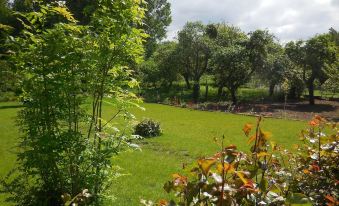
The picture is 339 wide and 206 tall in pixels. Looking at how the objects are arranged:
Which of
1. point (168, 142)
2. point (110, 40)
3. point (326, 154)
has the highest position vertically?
point (110, 40)

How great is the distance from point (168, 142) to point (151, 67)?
90.2ft

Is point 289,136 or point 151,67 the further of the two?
point 151,67

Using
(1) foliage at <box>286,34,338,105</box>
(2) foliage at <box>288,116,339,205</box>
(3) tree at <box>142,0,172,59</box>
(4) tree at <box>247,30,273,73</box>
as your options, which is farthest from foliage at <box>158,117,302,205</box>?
(3) tree at <box>142,0,172,59</box>

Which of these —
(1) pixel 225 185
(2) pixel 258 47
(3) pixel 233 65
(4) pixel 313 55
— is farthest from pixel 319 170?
(4) pixel 313 55

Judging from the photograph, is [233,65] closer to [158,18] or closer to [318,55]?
[318,55]

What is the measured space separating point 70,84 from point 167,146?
905 centimetres

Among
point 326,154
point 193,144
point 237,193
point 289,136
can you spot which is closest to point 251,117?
point 289,136

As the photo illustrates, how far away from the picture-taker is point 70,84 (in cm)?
573

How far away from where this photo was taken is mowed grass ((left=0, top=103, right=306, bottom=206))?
8.91 m

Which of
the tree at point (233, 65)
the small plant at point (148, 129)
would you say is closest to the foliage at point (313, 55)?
the tree at point (233, 65)

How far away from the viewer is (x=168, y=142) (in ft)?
49.5

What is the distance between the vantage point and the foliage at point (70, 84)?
5652 mm

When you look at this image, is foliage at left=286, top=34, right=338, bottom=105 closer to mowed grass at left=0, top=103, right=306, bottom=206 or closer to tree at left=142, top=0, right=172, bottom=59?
mowed grass at left=0, top=103, right=306, bottom=206

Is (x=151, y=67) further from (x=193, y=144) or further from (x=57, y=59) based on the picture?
(x=57, y=59)
